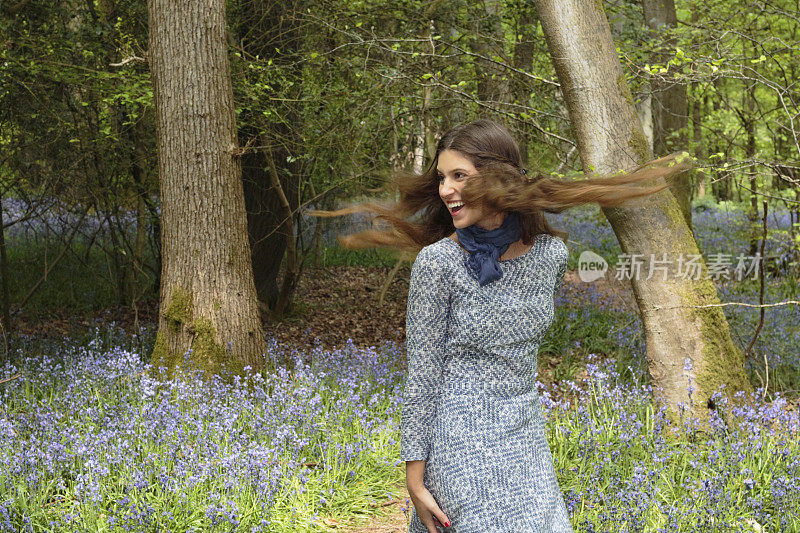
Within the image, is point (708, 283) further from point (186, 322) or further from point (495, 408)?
point (186, 322)

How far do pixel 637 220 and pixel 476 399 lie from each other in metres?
2.96

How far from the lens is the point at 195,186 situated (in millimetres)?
5508

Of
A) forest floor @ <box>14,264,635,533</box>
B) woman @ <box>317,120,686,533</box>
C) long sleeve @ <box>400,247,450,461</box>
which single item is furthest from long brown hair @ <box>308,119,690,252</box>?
forest floor @ <box>14,264,635,533</box>

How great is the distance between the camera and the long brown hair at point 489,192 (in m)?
2.24

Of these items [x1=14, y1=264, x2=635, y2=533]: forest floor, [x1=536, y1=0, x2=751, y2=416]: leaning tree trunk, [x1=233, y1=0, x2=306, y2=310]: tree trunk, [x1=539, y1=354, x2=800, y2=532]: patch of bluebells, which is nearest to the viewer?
[x1=539, y1=354, x2=800, y2=532]: patch of bluebells

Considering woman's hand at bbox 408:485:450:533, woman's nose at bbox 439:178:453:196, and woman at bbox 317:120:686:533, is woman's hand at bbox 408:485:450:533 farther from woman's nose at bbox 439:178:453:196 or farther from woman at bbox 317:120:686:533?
woman's nose at bbox 439:178:453:196

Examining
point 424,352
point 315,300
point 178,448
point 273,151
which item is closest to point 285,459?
point 178,448

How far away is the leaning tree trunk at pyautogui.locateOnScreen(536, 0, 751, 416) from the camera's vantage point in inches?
186

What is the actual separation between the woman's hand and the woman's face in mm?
811

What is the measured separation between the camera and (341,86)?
7.79 meters

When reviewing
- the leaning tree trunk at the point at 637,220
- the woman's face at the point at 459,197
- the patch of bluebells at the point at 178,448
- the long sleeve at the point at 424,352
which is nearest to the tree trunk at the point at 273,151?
the patch of bluebells at the point at 178,448

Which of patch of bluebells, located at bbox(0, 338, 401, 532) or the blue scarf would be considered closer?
the blue scarf

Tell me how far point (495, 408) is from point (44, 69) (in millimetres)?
6355

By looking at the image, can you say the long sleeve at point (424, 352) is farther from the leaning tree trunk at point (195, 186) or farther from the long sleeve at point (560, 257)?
the leaning tree trunk at point (195, 186)
